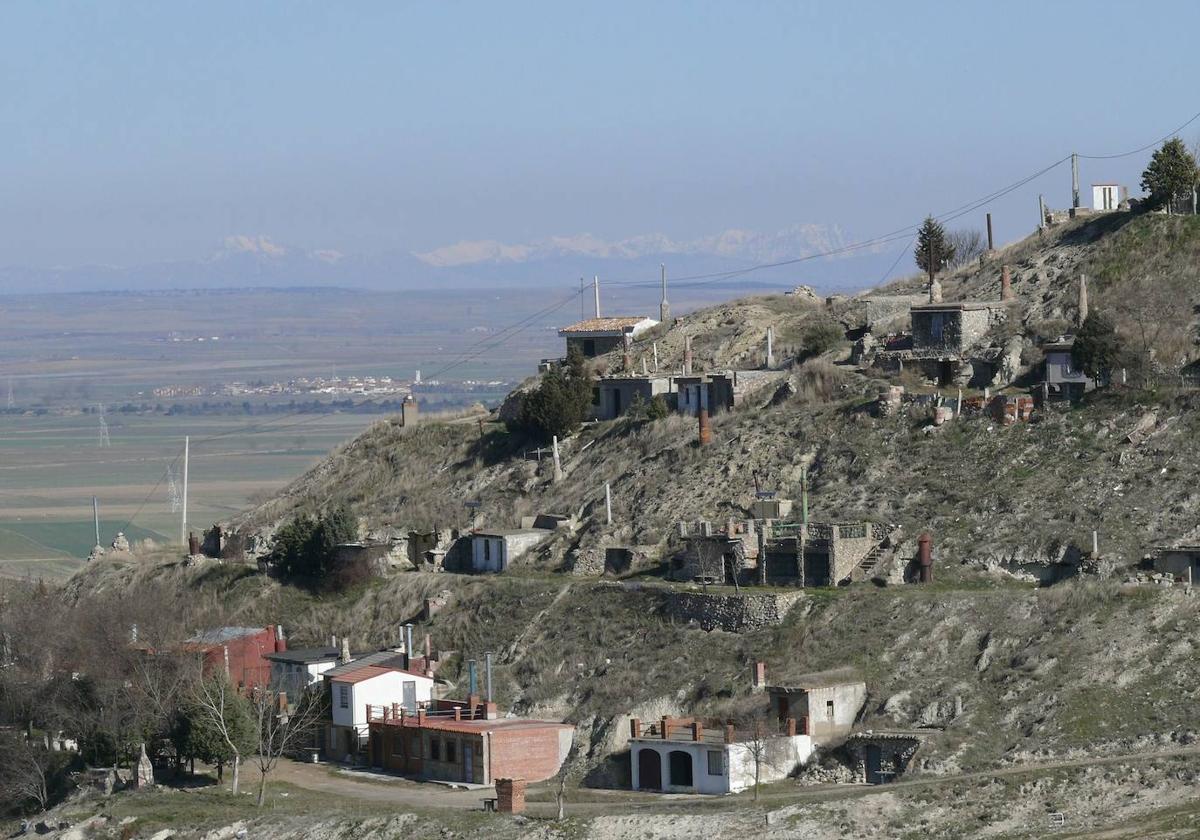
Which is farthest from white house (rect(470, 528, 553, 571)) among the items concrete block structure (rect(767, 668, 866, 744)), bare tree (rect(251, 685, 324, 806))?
concrete block structure (rect(767, 668, 866, 744))

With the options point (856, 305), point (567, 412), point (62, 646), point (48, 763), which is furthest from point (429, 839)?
point (856, 305)

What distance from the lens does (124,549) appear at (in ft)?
316

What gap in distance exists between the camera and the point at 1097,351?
258 ft

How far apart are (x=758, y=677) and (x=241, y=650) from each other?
18582 millimetres

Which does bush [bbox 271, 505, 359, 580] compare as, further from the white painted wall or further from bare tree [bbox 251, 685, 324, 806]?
the white painted wall

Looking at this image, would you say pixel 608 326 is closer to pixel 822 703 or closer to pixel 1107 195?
pixel 1107 195

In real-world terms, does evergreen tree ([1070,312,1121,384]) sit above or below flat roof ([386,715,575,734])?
above

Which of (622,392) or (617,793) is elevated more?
(622,392)

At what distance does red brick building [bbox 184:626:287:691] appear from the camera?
3071 inches

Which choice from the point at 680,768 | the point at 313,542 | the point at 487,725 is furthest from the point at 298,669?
the point at 680,768

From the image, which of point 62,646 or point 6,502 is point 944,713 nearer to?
point 62,646

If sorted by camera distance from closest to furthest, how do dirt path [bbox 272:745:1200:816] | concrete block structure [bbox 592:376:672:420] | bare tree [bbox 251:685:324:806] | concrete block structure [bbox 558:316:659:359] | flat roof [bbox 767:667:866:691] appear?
dirt path [bbox 272:745:1200:816], flat roof [bbox 767:667:866:691], bare tree [bbox 251:685:324:806], concrete block structure [bbox 592:376:672:420], concrete block structure [bbox 558:316:659:359]

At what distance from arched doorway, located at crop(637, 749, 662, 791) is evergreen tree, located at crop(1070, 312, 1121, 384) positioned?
20536 millimetres

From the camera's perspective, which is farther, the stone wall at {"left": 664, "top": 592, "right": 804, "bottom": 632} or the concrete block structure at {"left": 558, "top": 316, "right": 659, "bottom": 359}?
the concrete block structure at {"left": 558, "top": 316, "right": 659, "bottom": 359}
